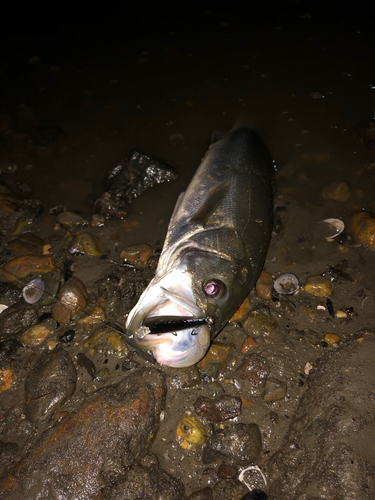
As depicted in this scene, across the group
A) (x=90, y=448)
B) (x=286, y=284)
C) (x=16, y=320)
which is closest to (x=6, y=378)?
(x=16, y=320)

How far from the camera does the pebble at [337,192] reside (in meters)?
4.49

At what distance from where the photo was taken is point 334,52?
639cm

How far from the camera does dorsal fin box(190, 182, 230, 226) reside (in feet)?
11.1

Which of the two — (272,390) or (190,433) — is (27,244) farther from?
(272,390)

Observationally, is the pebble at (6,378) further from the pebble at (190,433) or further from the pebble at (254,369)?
the pebble at (254,369)

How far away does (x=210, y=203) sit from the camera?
142 inches

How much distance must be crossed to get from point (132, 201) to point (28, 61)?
17.2 feet

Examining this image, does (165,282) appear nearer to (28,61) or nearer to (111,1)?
(28,61)

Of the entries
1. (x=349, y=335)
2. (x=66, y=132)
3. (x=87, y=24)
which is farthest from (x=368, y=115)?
(x=87, y=24)

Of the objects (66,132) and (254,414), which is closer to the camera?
(254,414)

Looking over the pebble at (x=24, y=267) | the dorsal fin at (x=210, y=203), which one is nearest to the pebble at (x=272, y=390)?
the dorsal fin at (x=210, y=203)

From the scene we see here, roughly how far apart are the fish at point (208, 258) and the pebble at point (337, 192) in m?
0.99

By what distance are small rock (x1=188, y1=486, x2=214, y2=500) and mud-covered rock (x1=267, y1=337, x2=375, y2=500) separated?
531mm

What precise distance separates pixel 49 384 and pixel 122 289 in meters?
1.25
